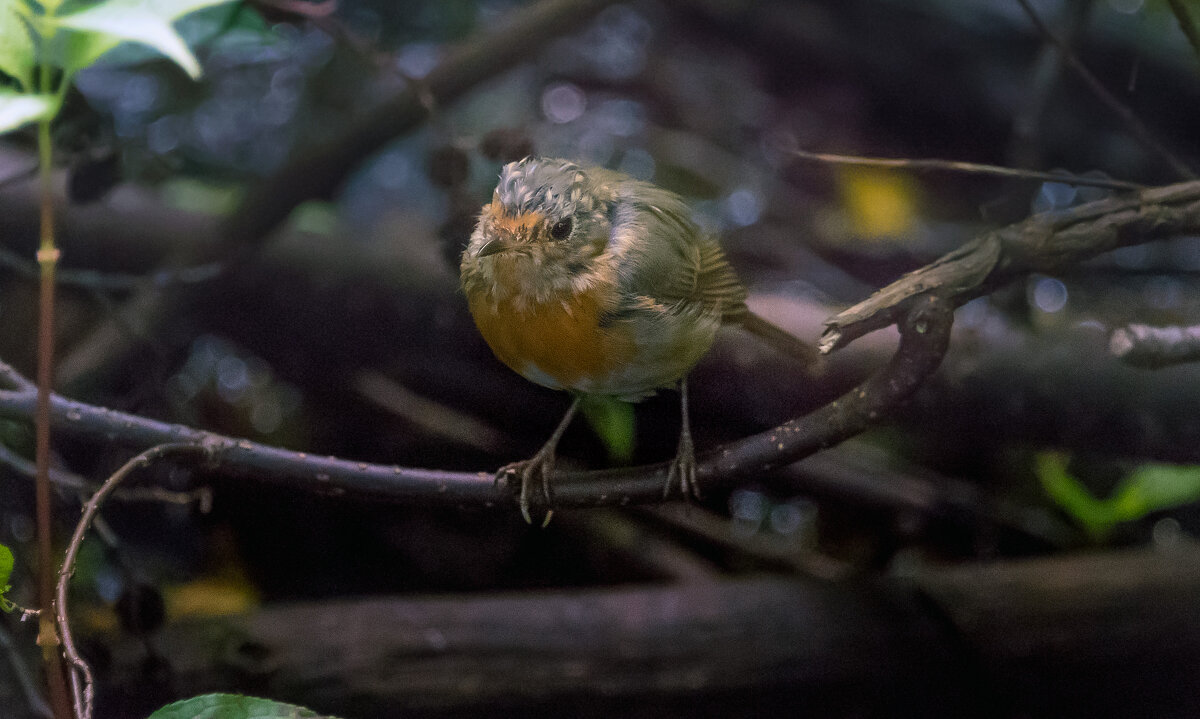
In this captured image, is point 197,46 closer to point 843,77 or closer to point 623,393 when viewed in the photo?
point 623,393

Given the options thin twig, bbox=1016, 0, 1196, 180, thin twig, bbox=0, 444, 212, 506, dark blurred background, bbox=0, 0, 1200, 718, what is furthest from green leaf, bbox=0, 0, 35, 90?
thin twig, bbox=1016, 0, 1196, 180

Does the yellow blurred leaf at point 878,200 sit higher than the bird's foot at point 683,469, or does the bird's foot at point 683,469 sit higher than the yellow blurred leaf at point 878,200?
the yellow blurred leaf at point 878,200

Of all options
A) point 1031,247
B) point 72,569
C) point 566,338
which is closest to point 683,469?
point 566,338

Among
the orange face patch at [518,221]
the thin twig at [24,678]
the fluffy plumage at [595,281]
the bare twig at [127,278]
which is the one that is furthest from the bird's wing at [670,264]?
the thin twig at [24,678]

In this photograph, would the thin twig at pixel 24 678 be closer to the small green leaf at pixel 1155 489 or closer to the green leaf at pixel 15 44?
the green leaf at pixel 15 44

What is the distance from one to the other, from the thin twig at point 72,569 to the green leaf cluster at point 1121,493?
1.15 m

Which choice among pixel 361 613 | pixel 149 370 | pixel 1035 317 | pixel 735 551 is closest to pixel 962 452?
pixel 1035 317

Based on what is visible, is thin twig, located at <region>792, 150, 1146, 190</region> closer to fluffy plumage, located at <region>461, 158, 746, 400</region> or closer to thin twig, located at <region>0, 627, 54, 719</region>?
fluffy plumage, located at <region>461, 158, 746, 400</region>

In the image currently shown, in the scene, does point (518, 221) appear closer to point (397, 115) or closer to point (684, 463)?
point (684, 463)

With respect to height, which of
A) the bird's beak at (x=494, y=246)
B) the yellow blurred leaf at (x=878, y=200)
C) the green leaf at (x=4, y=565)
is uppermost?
the yellow blurred leaf at (x=878, y=200)

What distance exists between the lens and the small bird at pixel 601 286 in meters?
0.83

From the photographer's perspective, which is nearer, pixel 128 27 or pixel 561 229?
pixel 128 27

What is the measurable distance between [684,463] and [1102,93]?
29.8 inches

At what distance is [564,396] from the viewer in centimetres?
96
